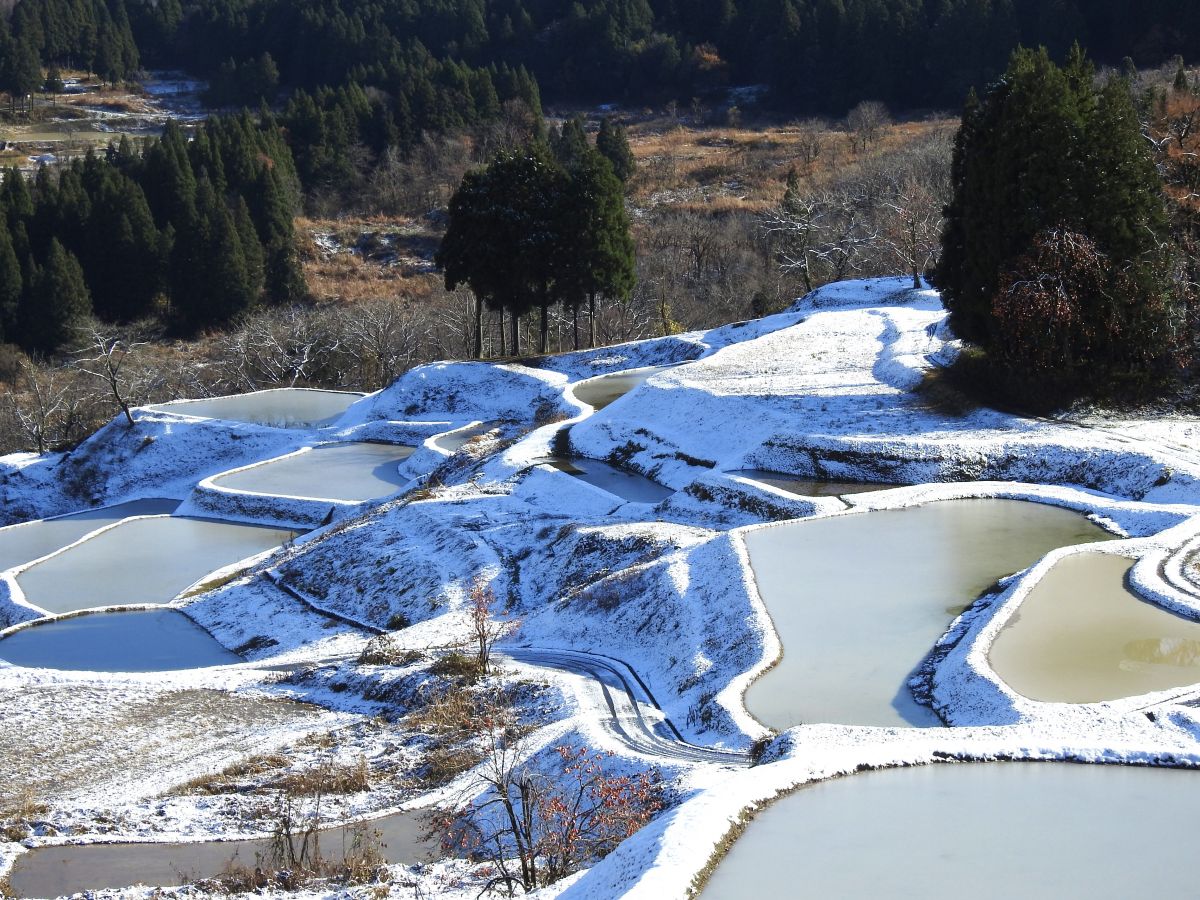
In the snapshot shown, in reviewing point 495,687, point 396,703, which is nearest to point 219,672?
point 396,703

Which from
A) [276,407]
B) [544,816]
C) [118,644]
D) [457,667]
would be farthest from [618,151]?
[544,816]

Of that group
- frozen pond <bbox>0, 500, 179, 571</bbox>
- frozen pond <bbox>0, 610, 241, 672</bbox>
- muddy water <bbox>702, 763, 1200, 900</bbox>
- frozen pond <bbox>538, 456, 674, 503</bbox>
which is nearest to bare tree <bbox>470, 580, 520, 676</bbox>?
frozen pond <bbox>0, 610, 241, 672</bbox>

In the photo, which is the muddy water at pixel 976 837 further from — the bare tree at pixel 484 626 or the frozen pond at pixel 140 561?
the frozen pond at pixel 140 561

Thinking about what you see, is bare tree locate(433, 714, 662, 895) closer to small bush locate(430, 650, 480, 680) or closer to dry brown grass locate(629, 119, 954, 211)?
small bush locate(430, 650, 480, 680)

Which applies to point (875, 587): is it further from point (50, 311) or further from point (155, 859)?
point (50, 311)

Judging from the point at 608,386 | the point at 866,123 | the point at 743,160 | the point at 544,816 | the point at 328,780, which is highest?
the point at 866,123

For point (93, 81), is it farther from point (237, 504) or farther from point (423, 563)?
point (423, 563)

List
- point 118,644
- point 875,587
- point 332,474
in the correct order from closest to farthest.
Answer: point 875,587 → point 118,644 → point 332,474
